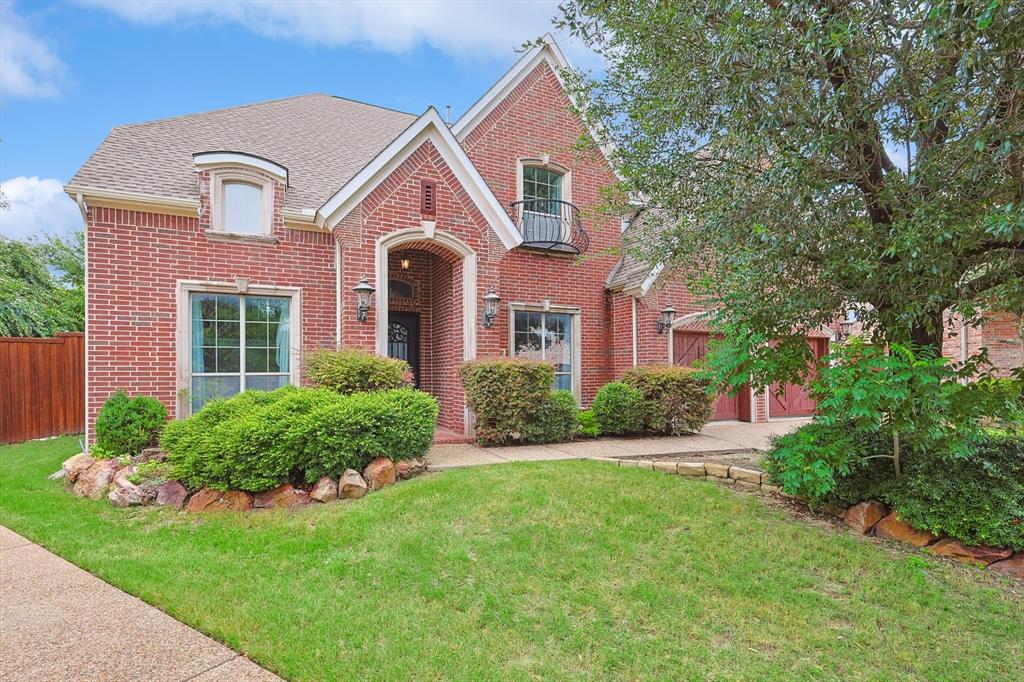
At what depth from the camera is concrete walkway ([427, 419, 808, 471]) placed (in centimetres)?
761

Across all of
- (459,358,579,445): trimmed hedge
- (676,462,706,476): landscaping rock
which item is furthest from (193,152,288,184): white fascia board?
(676,462,706,476): landscaping rock

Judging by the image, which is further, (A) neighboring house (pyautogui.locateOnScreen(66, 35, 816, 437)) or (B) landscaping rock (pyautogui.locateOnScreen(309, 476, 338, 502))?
(A) neighboring house (pyautogui.locateOnScreen(66, 35, 816, 437))

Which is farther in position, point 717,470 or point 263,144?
point 263,144

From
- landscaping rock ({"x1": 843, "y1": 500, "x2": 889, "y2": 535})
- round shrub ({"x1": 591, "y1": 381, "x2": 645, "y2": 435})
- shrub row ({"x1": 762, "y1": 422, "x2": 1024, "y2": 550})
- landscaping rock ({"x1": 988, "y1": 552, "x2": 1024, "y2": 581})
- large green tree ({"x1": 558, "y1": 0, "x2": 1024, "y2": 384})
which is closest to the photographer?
large green tree ({"x1": 558, "y1": 0, "x2": 1024, "y2": 384})

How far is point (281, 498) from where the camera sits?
567 cm

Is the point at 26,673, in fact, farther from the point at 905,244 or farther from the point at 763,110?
the point at 763,110

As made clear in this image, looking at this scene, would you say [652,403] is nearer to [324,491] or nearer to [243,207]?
[324,491]

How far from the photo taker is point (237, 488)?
5.69 metres

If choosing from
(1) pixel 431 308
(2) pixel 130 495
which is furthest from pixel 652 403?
(2) pixel 130 495

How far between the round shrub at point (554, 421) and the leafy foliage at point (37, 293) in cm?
1349

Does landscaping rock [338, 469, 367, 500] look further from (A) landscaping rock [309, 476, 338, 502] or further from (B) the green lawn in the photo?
(B) the green lawn

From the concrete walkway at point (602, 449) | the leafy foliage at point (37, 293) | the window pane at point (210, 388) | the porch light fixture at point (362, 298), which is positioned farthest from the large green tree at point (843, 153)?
the leafy foliage at point (37, 293)

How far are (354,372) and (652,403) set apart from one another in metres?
5.56

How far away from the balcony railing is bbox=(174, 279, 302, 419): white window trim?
16.0 ft
